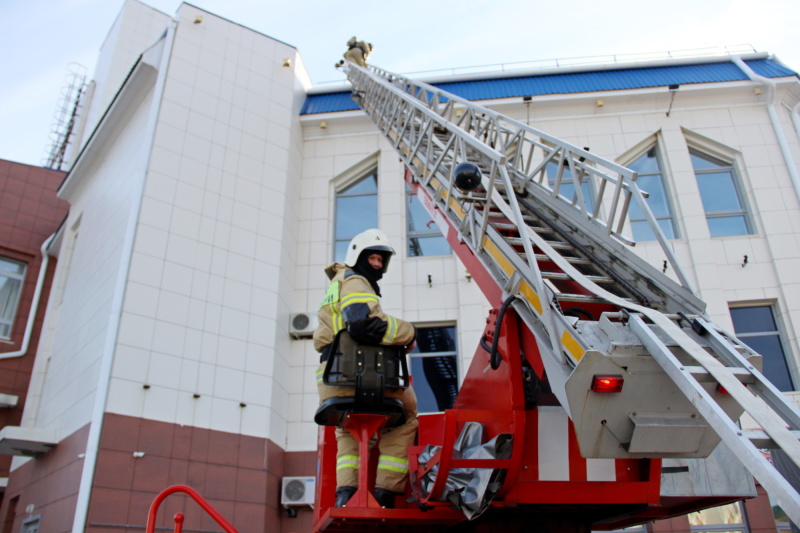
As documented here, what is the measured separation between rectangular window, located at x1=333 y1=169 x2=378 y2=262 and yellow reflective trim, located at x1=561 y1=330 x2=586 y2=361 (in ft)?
30.0

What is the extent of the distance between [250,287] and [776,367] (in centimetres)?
915

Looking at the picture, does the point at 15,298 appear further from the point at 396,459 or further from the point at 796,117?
the point at 796,117

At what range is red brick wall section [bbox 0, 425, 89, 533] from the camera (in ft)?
26.7

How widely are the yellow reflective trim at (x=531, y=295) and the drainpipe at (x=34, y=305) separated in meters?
12.2

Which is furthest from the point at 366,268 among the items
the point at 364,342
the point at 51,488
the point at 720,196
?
the point at 720,196

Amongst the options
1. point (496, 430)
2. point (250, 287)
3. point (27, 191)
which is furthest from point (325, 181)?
point (496, 430)

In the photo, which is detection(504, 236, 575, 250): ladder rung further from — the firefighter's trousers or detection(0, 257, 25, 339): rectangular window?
detection(0, 257, 25, 339): rectangular window

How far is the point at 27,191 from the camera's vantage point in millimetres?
14445

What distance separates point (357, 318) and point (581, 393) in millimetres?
1859

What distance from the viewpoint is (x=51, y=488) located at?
8922 millimetres

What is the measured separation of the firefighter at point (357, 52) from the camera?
12.5 m

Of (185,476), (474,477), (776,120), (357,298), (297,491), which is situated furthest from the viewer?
(776,120)

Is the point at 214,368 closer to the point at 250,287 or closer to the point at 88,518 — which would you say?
the point at 250,287

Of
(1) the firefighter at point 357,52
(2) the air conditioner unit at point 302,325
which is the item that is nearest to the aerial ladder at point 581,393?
(2) the air conditioner unit at point 302,325
